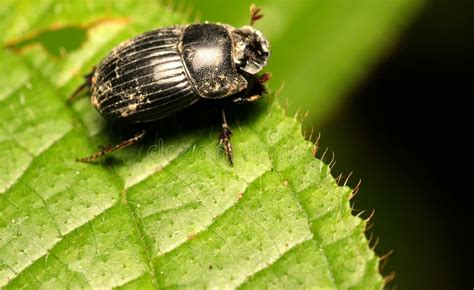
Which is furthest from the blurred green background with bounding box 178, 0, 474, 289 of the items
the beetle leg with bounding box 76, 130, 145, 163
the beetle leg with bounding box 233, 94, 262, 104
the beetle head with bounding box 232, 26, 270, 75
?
the beetle leg with bounding box 76, 130, 145, 163

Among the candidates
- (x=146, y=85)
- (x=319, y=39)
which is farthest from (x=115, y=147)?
(x=319, y=39)

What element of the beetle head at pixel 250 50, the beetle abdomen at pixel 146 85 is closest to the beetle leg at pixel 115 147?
the beetle abdomen at pixel 146 85

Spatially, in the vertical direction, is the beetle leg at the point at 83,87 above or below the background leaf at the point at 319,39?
below

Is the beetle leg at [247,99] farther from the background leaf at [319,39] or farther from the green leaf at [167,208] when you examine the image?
the background leaf at [319,39]

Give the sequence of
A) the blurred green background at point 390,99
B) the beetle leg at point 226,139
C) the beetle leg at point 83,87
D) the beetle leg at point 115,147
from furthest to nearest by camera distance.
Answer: the blurred green background at point 390,99 → the beetle leg at point 83,87 → the beetle leg at point 115,147 → the beetle leg at point 226,139

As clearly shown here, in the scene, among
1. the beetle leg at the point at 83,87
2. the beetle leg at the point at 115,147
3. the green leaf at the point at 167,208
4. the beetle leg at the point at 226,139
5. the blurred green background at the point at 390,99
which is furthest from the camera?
the blurred green background at the point at 390,99

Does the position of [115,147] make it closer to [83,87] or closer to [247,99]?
[83,87]
